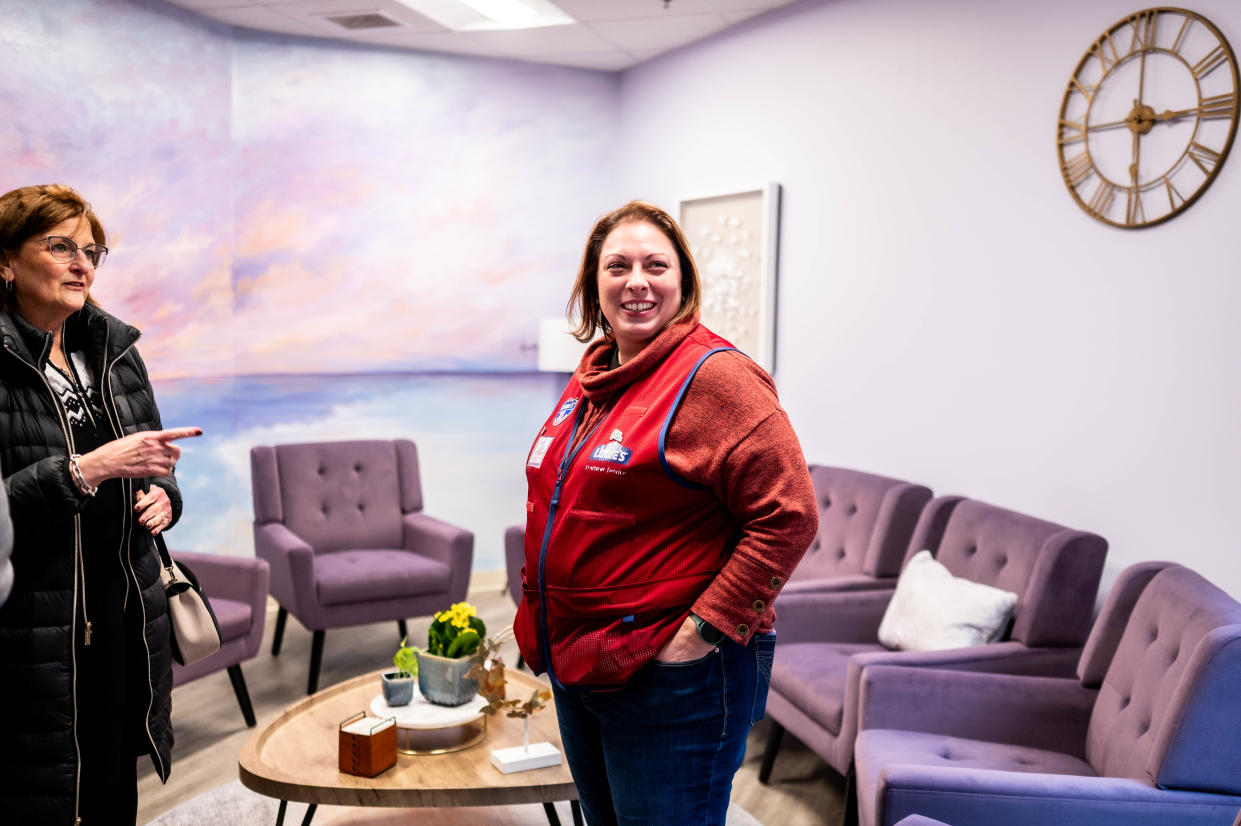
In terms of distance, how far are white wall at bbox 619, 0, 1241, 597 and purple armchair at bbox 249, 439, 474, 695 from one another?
1804 mm

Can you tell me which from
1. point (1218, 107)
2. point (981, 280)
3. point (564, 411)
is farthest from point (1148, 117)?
point (564, 411)

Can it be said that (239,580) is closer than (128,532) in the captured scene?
No

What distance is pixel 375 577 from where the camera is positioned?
420 cm

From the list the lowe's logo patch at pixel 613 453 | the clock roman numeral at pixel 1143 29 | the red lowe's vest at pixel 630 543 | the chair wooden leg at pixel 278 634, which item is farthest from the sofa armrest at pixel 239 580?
the clock roman numeral at pixel 1143 29

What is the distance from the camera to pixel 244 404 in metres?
5.29

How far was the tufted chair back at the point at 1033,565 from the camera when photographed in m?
2.97

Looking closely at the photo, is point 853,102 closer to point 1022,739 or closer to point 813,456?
point 813,456

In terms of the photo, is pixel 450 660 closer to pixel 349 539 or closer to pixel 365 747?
pixel 365 747

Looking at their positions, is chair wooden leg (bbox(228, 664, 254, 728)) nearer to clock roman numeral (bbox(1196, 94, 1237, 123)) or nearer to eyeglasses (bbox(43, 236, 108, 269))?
eyeglasses (bbox(43, 236, 108, 269))

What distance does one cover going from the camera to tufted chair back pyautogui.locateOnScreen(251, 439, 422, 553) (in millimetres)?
4539

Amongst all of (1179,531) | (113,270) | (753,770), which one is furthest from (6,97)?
(1179,531)

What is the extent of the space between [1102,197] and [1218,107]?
17.1 inches

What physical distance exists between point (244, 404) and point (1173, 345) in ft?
14.0

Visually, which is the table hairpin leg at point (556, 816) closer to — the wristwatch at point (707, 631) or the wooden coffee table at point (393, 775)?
the wooden coffee table at point (393, 775)
